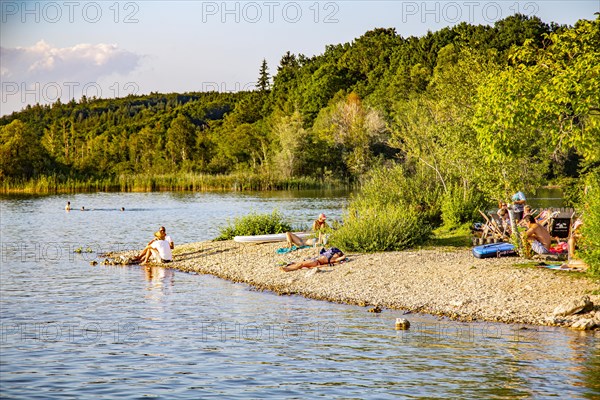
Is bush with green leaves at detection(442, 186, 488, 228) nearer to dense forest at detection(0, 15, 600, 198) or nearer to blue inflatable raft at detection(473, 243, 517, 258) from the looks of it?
dense forest at detection(0, 15, 600, 198)

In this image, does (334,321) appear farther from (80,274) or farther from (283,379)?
(80,274)

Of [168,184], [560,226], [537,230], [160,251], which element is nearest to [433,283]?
[537,230]

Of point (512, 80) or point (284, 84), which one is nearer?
point (512, 80)

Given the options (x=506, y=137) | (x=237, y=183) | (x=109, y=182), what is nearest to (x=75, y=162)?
(x=109, y=182)

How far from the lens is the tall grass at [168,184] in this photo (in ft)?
244

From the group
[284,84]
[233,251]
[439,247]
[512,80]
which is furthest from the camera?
[284,84]

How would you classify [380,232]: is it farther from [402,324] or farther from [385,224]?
[402,324]

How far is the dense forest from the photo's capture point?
18.4 metres

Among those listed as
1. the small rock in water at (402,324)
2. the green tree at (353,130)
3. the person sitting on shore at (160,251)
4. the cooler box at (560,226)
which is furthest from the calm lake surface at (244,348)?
the green tree at (353,130)

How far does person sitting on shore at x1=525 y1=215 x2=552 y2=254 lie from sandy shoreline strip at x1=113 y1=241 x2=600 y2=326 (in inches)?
23.8

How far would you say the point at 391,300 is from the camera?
1684 cm

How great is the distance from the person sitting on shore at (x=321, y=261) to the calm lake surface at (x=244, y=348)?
5.42ft

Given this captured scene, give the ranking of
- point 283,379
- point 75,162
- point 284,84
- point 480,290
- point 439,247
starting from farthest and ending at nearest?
point 284,84, point 75,162, point 439,247, point 480,290, point 283,379

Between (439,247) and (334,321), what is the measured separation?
7.63 meters
